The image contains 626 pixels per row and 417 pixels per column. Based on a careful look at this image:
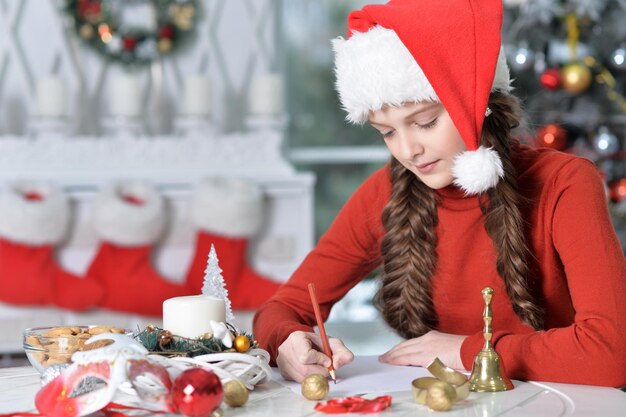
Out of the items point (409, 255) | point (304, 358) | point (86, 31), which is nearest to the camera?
point (304, 358)

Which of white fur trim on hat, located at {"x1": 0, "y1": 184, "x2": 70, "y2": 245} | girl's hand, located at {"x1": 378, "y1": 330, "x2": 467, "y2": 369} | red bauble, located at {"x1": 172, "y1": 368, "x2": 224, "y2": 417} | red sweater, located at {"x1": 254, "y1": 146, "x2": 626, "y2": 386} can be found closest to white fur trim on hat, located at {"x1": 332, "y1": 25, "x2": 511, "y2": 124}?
red sweater, located at {"x1": 254, "y1": 146, "x2": 626, "y2": 386}

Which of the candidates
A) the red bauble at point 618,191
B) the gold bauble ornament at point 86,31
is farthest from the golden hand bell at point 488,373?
the gold bauble ornament at point 86,31

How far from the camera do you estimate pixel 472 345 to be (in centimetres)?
148

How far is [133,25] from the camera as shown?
13.3 feet

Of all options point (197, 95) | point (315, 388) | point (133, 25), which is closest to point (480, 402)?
point (315, 388)

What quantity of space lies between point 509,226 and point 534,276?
11 cm

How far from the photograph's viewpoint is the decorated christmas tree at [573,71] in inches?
141

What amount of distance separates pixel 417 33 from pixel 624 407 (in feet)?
2.16

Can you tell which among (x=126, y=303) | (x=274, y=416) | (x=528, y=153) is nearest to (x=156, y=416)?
(x=274, y=416)

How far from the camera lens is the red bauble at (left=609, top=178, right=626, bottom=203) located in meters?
3.48

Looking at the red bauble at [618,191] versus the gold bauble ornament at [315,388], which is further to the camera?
the red bauble at [618,191]

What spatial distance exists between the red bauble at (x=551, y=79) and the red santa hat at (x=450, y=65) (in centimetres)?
207

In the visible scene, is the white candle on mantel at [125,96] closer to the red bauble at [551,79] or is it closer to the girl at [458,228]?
the red bauble at [551,79]

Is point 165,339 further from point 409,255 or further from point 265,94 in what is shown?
point 265,94
